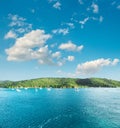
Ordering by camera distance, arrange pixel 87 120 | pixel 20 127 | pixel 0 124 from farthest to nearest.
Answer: pixel 87 120, pixel 0 124, pixel 20 127

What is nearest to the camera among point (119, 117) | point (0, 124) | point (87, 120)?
point (0, 124)

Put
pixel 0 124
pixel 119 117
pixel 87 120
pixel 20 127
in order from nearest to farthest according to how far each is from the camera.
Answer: pixel 20 127
pixel 0 124
pixel 87 120
pixel 119 117

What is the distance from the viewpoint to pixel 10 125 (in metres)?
78.3

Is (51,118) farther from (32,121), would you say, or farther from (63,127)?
(63,127)

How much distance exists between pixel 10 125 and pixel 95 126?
30291 millimetres

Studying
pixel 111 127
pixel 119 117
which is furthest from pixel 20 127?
pixel 119 117

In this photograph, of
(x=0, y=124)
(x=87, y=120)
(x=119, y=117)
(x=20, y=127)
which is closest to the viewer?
(x=20, y=127)

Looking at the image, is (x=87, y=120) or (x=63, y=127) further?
(x=87, y=120)

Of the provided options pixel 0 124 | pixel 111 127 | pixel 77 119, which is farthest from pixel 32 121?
pixel 111 127

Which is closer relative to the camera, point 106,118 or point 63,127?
point 63,127

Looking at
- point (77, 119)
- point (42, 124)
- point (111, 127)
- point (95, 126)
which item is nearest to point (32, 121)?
point (42, 124)

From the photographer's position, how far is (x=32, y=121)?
84.7 meters

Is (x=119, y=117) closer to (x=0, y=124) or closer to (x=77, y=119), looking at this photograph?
(x=77, y=119)

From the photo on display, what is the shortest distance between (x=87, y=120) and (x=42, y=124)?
1860cm
